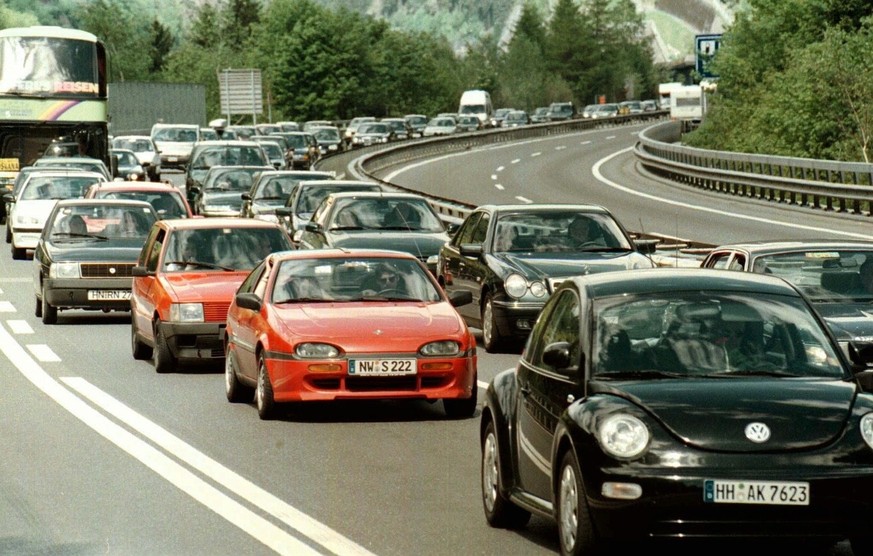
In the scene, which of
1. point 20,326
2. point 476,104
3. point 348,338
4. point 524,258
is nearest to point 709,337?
point 348,338

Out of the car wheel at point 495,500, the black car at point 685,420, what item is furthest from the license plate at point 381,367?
the black car at point 685,420

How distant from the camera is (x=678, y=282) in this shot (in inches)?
332

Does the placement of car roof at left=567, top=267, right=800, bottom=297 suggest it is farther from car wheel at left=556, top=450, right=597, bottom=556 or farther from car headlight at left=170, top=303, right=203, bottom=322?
car headlight at left=170, top=303, right=203, bottom=322

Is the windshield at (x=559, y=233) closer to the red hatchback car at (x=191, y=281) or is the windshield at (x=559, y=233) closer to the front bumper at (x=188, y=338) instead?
the red hatchback car at (x=191, y=281)

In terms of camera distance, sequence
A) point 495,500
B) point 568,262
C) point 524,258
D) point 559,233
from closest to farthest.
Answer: point 495,500 < point 568,262 < point 524,258 < point 559,233

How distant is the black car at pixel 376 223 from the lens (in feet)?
79.8

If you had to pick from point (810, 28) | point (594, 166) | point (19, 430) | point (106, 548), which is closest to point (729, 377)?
point (106, 548)

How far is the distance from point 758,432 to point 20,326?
16257mm

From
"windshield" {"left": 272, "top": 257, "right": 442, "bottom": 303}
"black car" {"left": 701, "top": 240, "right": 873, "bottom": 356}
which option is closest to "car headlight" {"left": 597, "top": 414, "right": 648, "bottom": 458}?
"black car" {"left": 701, "top": 240, "right": 873, "bottom": 356}

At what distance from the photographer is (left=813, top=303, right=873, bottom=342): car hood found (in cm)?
1308

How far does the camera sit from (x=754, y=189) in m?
49.0

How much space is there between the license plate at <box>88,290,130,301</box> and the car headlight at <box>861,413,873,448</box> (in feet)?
52.7

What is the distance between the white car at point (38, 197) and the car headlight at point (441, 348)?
22861mm

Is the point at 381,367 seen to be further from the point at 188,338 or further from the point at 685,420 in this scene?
the point at 685,420
